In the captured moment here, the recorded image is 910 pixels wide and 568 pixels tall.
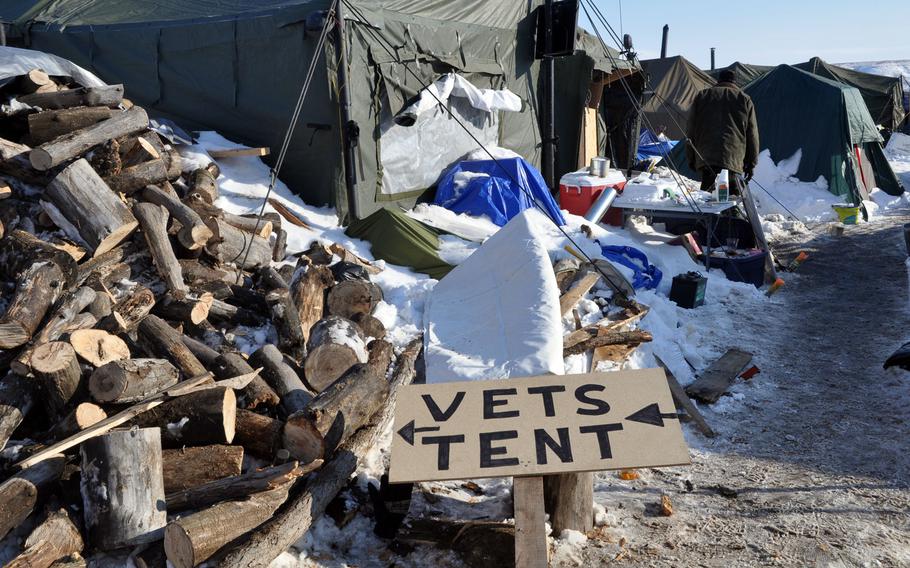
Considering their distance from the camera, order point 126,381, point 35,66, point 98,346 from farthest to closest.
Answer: point 35,66 < point 98,346 < point 126,381

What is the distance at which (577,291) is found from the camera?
264 inches

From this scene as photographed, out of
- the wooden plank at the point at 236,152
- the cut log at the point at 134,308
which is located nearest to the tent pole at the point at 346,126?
the wooden plank at the point at 236,152

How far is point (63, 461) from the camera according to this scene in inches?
143

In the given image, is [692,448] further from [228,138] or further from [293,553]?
[228,138]

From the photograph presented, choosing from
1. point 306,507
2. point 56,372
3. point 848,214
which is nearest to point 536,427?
point 306,507

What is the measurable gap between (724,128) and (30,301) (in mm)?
7679

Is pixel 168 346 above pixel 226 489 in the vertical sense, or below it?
above

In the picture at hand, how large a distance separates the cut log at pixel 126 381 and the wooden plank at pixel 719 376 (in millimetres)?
3892

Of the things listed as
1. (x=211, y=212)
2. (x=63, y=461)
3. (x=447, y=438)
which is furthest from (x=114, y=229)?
(x=447, y=438)

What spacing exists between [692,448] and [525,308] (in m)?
1.52

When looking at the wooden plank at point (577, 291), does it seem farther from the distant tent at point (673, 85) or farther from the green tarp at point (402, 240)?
the distant tent at point (673, 85)

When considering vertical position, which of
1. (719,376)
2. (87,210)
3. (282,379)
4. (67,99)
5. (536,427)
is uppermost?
(67,99)

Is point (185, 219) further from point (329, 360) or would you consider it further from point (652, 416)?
point (652, 416)

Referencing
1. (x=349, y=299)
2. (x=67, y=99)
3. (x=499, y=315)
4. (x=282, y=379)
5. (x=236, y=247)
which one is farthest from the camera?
(x=67, y=99)
